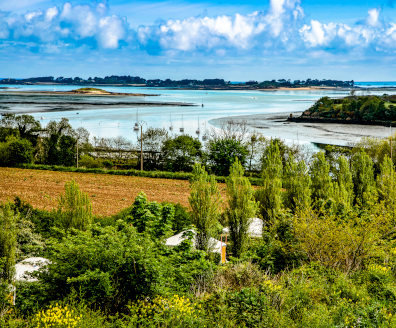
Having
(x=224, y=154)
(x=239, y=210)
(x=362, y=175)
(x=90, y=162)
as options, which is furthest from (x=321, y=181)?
(x=90, y=162)

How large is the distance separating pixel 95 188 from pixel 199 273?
22.2 m

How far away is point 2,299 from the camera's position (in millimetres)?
9656

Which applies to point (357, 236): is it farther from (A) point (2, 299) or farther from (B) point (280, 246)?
(A) point (2, 299)

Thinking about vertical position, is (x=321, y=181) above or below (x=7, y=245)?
above

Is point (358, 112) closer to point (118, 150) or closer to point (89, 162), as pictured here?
point (118, 150)

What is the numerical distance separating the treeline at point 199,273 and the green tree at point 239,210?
1.7 inches

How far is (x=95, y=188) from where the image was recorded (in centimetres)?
3256

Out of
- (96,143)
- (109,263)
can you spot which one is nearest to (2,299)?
(109,263)

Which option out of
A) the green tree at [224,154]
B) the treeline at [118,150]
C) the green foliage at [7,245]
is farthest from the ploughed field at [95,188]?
the green foliage at [7,245]

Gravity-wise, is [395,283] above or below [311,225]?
below

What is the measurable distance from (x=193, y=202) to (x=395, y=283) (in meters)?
7.64

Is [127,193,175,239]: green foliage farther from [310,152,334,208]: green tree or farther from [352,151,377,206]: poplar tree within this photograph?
[352,151,377,206]: poplar tree

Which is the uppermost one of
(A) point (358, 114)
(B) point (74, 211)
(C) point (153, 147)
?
(A) point (358, 114)

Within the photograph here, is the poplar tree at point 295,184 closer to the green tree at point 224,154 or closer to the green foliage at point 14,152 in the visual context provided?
the green tree at point 224,154
